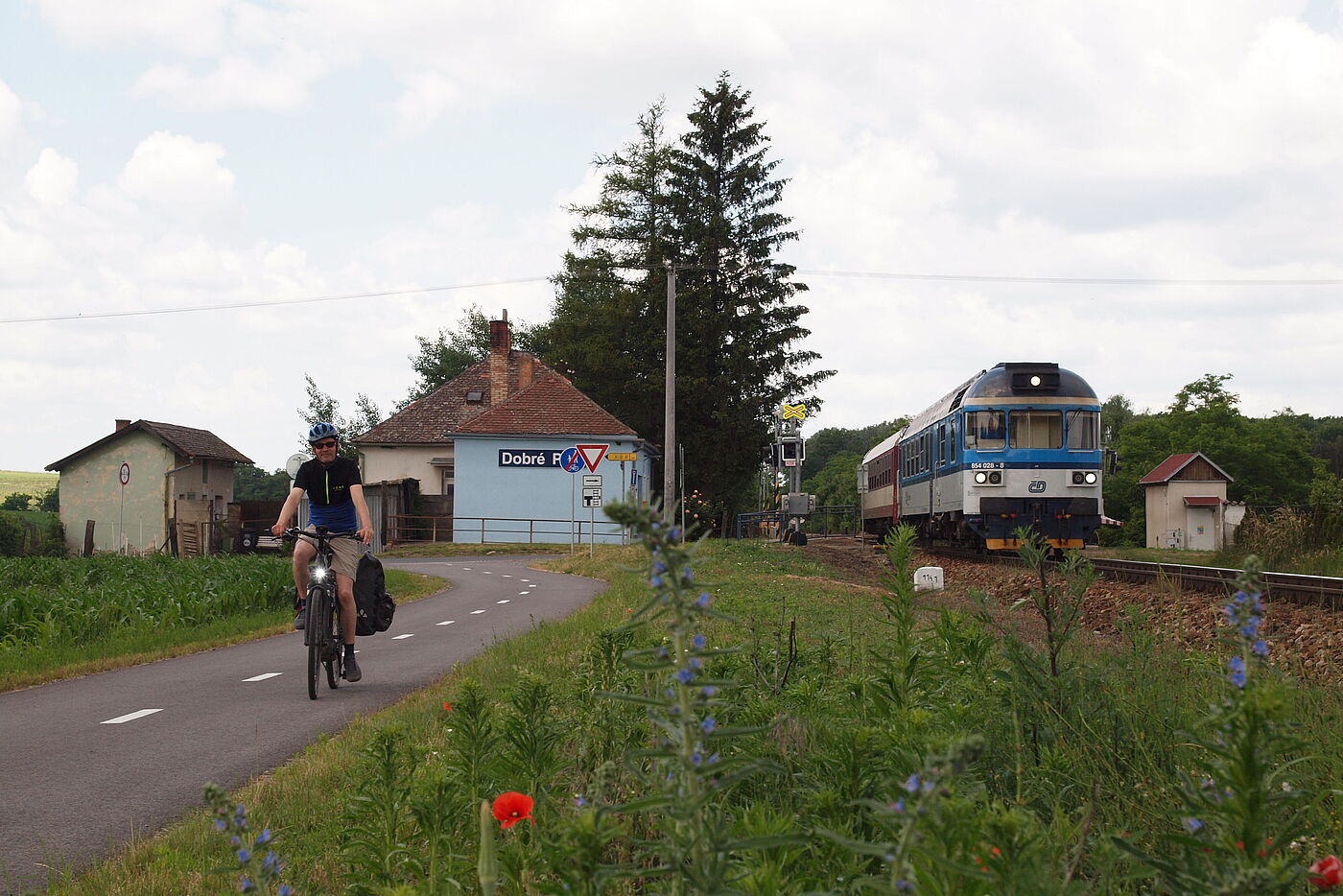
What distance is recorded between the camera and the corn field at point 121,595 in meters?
12.0

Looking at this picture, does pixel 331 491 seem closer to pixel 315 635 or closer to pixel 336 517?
pixel 336 517

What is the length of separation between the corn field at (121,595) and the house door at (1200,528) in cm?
5342

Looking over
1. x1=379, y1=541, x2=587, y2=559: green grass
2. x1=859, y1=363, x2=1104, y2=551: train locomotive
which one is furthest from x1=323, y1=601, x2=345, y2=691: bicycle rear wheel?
x1=379, y1=541, x2=587, y2=559: green grass

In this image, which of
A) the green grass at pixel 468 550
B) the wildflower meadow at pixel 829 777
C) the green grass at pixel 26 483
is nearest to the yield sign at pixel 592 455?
the green grass at pixel 468 550

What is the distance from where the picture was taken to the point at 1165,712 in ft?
13.1

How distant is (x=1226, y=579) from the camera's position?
8039mm

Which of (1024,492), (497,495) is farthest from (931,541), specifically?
(497,495)

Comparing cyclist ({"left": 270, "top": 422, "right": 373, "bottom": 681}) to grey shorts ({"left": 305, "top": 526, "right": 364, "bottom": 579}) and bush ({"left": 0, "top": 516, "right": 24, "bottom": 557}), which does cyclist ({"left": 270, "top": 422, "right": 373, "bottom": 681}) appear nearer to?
grey shorts ({"left": 305, "top": 526, "right": 364, "bottom": 579})

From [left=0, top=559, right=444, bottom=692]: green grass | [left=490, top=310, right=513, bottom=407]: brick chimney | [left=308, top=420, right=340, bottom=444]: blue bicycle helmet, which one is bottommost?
[left=0, top=559, right=444, bottom=692]: green grass

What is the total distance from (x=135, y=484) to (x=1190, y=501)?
5724 centimetres

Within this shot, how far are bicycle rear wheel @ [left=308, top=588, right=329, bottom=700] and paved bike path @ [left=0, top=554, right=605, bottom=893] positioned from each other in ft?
0.56

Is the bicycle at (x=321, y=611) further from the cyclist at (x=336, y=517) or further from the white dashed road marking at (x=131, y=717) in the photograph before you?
the white dashed road marking at (x=131, y=717)

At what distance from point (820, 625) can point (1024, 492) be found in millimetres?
13242

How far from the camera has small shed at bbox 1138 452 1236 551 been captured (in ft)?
198
